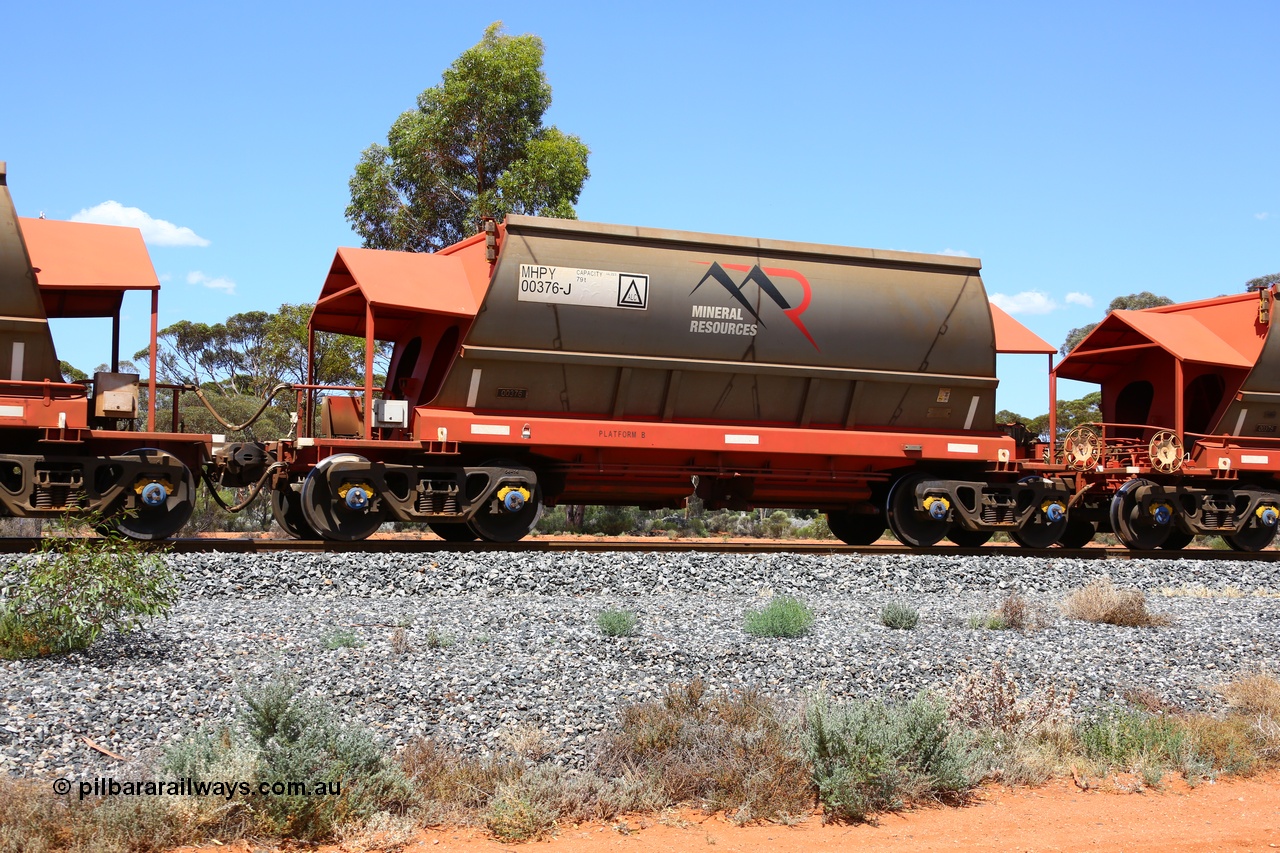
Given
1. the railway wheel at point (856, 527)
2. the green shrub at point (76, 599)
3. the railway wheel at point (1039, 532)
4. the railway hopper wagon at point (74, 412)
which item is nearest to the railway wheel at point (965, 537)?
the railway wheel at point (1039, 532)

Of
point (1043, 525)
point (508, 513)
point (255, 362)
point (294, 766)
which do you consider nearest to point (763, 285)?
point (508, 513)

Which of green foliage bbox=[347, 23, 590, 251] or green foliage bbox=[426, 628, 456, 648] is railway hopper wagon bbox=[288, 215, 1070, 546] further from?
green foliage bbox=[347, 23, 590, 251]

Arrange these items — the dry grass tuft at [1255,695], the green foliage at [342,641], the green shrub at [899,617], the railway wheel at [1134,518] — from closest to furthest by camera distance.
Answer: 1. the dry grass tuft at [1255,695]
2. the green foliage at [342,641]
3. the green shrub at [899,617]
4. the railway wheel at [1134,518]

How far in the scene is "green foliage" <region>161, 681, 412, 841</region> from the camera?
5.07m

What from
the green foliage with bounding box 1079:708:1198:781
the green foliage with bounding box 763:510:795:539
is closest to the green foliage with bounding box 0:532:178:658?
the green foliage with bounding box 1079:708:1198:781

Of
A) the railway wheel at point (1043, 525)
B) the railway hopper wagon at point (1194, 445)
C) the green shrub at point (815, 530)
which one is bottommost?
the green shrub at point (815, 530)

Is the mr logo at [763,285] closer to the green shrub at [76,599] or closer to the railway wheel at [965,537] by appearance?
Answer: the railway wheel at [965,537]

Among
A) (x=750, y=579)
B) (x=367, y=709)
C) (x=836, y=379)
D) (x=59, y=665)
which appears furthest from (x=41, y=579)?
(x=836, y=379)

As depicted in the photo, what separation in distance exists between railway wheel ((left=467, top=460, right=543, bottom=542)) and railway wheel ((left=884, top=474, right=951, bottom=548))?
498 centimetres

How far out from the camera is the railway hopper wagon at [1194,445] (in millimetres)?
16078

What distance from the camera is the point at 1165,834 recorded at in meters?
5.55

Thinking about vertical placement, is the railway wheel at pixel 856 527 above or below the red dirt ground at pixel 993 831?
above

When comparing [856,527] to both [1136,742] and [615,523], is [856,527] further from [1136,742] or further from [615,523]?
[1136,742]

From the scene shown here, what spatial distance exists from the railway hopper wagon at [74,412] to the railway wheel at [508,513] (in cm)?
314
